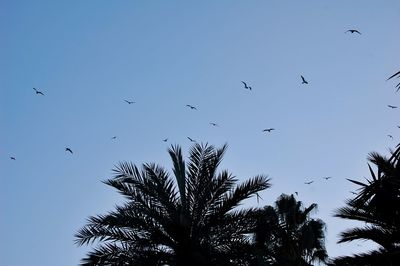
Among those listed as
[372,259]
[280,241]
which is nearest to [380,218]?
[372,259]

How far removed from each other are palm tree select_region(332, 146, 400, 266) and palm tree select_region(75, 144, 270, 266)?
3722 mm

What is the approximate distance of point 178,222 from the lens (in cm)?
1313

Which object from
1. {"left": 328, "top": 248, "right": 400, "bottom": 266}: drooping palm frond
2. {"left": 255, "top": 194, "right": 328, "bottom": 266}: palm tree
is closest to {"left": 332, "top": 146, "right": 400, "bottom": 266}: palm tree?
{"left": 328, "top": 248, "right": 400, "bottom": 266}: drooping palm frond

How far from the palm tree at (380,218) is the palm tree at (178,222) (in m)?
3.72

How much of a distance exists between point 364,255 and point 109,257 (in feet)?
21.4

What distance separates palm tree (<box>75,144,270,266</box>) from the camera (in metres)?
12.9

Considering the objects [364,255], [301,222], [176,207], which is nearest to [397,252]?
[364,255]

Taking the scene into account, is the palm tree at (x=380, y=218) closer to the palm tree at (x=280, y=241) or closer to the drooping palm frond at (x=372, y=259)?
the drooping palm frond at (x=372, y=259)

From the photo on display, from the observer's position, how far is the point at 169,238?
13.2 metres

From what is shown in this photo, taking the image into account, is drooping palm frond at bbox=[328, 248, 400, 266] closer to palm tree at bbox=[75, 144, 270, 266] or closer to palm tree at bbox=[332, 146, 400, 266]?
palm tree at bbox=[332, 146, 400, 266]

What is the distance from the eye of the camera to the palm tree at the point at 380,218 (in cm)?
773

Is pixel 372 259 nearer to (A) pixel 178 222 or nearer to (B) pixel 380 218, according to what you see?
(B) pixel 380 218

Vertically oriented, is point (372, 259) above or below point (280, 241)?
below

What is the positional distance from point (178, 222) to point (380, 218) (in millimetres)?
5213
